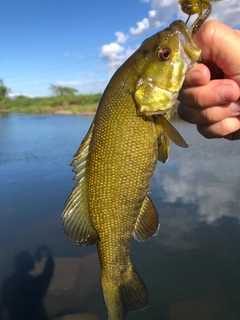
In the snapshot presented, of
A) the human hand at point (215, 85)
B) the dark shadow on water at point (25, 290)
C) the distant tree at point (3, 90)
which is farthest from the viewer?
the distant tree at point (3, 90)

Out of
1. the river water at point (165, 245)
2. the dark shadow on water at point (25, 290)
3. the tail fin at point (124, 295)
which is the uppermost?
the tail fin at point (124, 295)

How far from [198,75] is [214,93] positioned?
0.73 ft

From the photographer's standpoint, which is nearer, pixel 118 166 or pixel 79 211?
pixel 118 166

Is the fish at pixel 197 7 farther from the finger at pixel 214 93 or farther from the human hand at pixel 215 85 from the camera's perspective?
the finger at pixel 214 93

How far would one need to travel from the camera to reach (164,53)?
188 centimetres

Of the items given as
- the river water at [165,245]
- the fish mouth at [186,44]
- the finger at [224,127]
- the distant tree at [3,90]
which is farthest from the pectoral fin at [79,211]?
the distant tree at [3,90]

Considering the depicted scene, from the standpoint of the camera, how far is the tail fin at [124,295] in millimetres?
2180

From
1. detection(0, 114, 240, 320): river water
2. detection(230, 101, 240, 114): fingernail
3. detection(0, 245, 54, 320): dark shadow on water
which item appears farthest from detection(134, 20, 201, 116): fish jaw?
detection(0, 245, 54, 320): dark shadow on water

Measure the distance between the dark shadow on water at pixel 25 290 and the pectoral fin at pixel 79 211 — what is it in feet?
9.89

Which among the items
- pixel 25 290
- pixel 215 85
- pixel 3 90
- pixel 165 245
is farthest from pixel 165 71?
pixel 3 90

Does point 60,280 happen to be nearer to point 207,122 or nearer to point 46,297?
point 46,297

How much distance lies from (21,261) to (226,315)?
3.41 metres

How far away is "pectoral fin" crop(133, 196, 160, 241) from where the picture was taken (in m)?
2.20

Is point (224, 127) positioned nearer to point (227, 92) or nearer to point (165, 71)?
point (227, 92)
